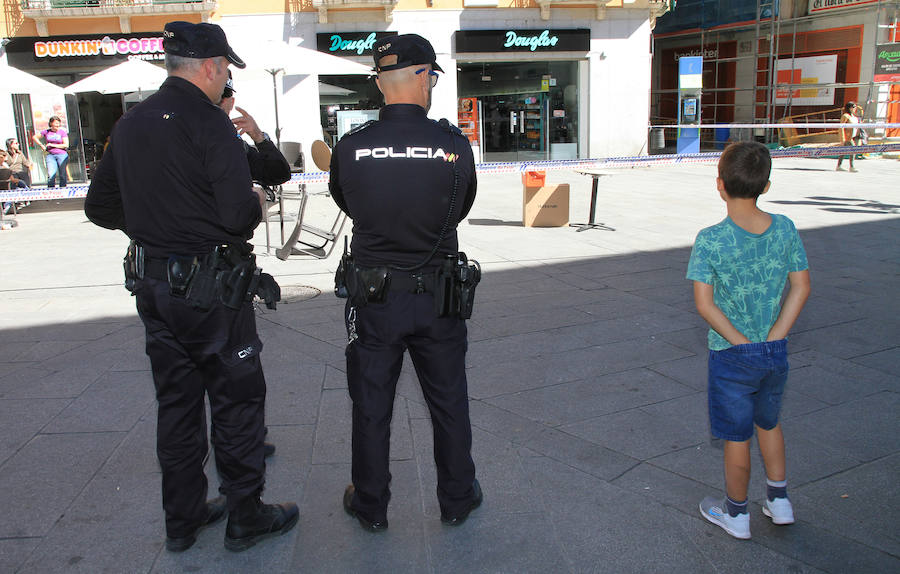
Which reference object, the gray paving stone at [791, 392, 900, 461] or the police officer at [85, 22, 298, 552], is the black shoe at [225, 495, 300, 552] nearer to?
the police officer at [85, 22, 298, 552]

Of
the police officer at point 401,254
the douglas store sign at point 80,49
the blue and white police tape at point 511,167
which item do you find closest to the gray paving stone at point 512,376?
the police officer at point 401,254

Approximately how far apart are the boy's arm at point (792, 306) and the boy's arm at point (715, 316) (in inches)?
4.6

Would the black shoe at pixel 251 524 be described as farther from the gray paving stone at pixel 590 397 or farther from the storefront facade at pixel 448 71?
the storefront facade at pixel 448 71

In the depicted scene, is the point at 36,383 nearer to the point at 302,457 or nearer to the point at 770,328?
the point at 302,457

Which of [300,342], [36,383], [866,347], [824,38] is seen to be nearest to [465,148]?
[300,342]

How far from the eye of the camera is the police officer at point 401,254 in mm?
2857

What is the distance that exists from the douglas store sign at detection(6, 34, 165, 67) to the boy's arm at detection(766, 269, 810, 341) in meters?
19.2

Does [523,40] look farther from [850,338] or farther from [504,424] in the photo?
[504,424]

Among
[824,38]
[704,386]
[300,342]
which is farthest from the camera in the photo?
[824,38]

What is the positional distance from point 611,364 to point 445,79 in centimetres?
1747

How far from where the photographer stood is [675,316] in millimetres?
6242

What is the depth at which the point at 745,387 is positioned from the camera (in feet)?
9.66

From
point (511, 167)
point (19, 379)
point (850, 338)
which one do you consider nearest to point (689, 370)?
point (850, 338)

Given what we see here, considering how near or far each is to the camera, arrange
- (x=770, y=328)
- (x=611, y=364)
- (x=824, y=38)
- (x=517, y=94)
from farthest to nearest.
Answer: (x=824, y=38) → (x=517, y=94) → (x=611, y=364) → (x=770, y=328)
